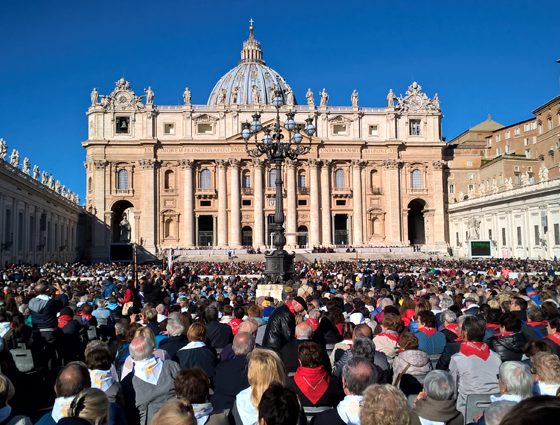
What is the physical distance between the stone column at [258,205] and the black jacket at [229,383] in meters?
60.3

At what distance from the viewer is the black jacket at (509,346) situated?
7332 mm

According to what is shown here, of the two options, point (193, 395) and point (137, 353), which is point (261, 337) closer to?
point (137, 353)

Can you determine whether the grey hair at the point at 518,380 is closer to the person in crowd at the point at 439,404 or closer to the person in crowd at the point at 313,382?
the person in crowd at the point at 439,404

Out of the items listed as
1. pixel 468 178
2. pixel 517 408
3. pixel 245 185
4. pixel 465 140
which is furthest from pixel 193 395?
pixel 465 140

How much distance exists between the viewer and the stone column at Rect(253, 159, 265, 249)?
6666 cm

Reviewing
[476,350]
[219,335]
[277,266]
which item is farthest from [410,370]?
[277,266]

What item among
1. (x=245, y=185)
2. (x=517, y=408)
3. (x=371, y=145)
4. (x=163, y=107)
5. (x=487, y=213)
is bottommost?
(x=517, y=408)

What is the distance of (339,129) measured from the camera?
70.4 metres

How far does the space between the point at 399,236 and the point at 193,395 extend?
217 ft

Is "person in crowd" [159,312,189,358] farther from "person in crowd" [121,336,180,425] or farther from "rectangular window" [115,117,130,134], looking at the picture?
"rectangular window" [115,117,130,134]

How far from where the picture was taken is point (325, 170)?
69.1 metres

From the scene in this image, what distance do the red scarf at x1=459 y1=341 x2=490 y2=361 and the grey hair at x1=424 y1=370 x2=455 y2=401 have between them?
5.16ft

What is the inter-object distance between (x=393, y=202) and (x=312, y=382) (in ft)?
216

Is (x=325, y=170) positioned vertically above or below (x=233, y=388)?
above
